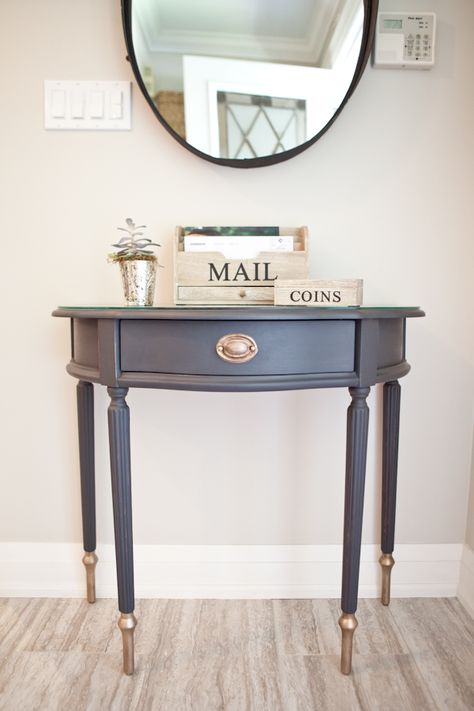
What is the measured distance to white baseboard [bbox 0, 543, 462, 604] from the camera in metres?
1.45

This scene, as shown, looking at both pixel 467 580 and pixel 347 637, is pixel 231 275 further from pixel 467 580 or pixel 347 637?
pixel 467 580

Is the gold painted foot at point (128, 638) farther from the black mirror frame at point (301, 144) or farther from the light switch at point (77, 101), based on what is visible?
the light switch at point (77, 101)

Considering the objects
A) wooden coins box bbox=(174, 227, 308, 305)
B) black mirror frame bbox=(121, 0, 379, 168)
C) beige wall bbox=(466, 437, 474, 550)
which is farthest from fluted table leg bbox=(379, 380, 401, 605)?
black mirror frame bbox=(121, 0, 379, 168)

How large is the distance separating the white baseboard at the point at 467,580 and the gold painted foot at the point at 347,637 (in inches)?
19.0

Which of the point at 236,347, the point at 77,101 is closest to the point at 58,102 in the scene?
the point at 77,101

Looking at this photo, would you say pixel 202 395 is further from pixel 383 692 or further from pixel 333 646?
pixel 383 692

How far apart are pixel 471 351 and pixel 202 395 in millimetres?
822

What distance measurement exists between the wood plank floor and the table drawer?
75cm

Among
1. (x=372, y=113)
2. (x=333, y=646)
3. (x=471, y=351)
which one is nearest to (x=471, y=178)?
(x=372, y=113)

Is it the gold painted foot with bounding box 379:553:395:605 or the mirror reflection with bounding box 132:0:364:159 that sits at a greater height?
→ the mirror reflection with bounding box 132:0:364:159

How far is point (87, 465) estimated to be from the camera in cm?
135

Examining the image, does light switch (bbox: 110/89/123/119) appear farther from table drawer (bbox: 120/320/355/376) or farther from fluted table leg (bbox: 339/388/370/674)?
fluted table leg (bbox: 339/388/370/674)

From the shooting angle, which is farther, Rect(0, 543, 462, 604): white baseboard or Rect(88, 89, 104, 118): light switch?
Rect(0, 543, 462, 604): white baseboard

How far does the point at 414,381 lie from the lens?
1447mm
